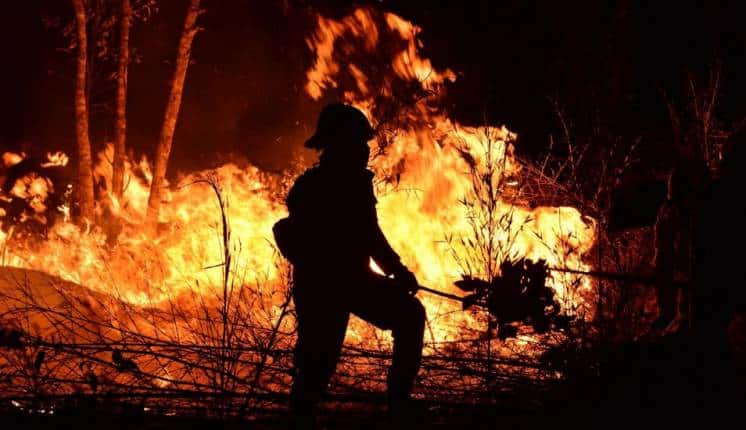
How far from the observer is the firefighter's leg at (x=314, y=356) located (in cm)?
320

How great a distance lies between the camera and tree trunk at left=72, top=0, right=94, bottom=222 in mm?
8594

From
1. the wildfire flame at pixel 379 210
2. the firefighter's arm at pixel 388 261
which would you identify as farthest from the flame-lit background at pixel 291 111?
the firefighter's arm at pixel 388 261

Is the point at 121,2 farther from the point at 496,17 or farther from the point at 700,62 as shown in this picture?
the point at 700,62

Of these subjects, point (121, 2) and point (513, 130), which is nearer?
point (121, 2)

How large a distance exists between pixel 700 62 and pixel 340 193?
319 inches

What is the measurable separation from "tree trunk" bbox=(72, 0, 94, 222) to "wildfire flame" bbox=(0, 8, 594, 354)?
31 cm

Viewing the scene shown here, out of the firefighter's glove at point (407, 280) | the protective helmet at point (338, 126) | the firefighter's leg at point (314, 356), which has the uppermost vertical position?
the protective helmet at point (338, 126)

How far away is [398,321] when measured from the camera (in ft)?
10.5

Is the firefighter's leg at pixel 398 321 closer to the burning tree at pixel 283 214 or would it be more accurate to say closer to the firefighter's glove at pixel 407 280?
the firefighter's glove at pixel 407 280

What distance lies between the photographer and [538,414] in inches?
150

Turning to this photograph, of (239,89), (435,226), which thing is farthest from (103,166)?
(435,226)

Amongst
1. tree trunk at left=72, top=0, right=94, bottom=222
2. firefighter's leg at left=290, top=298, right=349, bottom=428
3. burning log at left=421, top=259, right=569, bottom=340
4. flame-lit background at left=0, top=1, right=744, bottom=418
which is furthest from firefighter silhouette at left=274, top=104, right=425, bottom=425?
tree trunk at left=72, top=0, right=94, bottom=222

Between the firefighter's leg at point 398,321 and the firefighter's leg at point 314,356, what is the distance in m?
0.16

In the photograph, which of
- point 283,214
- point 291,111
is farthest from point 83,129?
point 283,214
